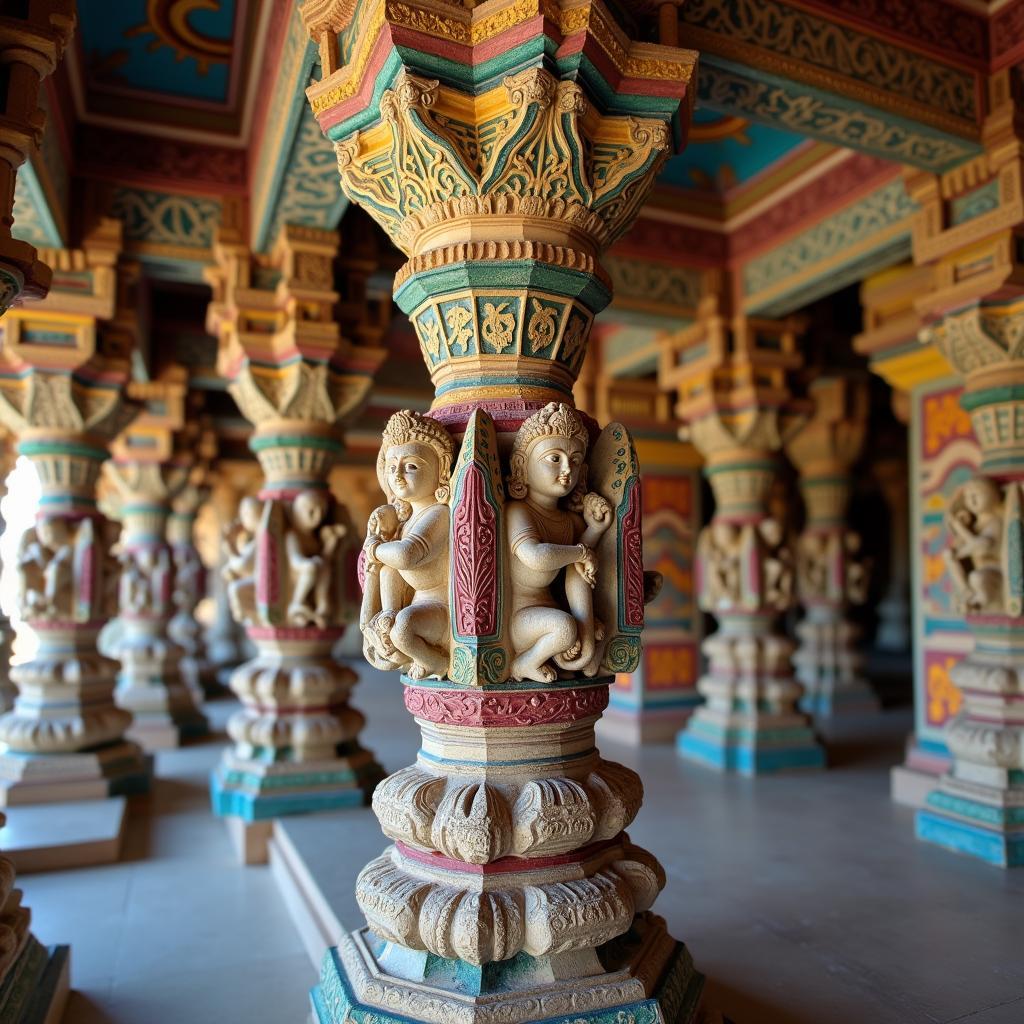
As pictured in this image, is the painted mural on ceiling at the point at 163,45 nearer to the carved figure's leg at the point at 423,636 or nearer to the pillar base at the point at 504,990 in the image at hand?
the carved figure's leg at the point at 423,636

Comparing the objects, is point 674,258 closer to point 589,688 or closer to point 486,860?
point 589,688

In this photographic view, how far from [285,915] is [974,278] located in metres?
4.71

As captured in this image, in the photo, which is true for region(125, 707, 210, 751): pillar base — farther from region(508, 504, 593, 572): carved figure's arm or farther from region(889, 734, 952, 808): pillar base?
region(508, 504, 593, 572): carved figure's arm

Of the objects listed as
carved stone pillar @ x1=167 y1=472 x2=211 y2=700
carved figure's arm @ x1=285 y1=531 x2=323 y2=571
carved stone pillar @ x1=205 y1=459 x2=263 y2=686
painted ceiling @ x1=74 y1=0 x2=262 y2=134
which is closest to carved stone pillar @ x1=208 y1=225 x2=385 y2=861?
carved figure's arm @ x1=285 y1=531 x2=323 y2=571

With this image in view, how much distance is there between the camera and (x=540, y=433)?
231 centimetres

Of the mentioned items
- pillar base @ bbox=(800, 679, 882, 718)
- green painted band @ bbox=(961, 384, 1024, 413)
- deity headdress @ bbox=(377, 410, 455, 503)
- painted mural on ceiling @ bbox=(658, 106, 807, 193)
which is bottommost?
pillar base @ bbox=(800, 679, 882, 718)

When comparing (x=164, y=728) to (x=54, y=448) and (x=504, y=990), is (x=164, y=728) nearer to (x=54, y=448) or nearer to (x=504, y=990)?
(x=54, y=448)

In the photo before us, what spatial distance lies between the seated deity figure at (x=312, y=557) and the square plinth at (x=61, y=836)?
1622 millimetres

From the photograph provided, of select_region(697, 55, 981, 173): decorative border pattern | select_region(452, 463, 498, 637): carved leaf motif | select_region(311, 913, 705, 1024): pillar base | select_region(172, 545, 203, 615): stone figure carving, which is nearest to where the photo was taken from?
select_region(311, 913, 705, 1024): pillar base

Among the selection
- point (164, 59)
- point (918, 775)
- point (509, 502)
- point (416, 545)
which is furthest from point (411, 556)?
point (918, 775)

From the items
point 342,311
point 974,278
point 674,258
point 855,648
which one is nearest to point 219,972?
point 342,311

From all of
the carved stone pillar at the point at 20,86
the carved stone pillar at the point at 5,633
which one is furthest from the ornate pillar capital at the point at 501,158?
the carved stone pillar at the point at 5,633

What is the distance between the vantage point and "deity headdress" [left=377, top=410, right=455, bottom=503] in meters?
2.35

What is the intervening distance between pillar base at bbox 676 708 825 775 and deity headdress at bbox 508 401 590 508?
4.73m
